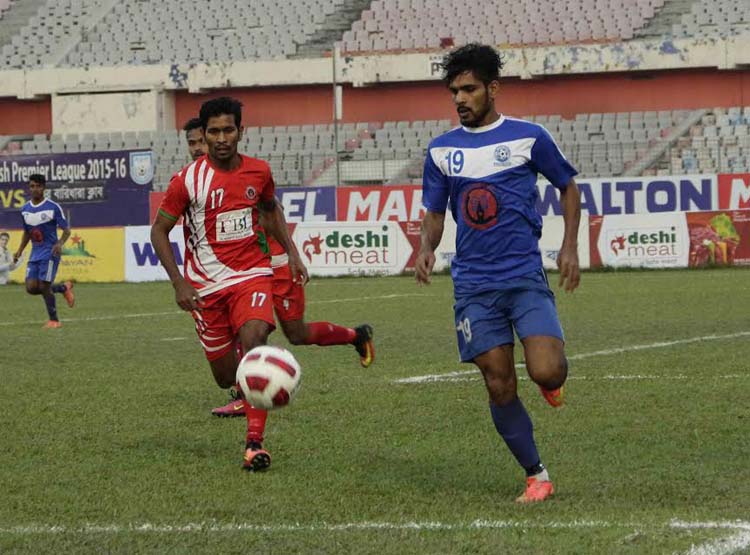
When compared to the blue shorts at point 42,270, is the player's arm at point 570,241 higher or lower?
higher

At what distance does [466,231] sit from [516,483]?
1112 mm

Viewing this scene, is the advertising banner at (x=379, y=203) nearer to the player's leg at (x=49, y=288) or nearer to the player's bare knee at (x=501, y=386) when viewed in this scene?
the player's leg at (x=49, y=288)

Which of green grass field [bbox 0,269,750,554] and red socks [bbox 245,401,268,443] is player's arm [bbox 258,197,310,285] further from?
red socks [bbox 245,401,268,443]

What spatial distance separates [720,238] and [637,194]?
3.00 meters

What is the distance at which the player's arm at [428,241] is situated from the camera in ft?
21.7

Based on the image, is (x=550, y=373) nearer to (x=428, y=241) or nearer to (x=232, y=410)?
(x=428, y=241)

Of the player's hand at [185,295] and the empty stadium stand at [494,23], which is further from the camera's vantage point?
the empty stadium stand at [494,23]

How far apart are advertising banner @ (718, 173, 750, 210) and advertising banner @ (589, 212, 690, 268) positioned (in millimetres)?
2570

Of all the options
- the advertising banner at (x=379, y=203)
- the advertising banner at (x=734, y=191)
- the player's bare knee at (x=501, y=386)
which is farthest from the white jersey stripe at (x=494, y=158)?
the advertising banner at (x=379, y=203)

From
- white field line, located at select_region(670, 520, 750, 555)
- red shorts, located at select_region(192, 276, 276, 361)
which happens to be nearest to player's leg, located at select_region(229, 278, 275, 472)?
red shorts, located at select_region(192, 276, 276, 361)

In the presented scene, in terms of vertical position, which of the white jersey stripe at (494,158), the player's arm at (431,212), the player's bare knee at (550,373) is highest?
the white jersey stripe at (494,158)

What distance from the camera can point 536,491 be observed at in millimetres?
6191

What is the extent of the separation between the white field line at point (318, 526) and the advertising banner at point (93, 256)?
24.9 metres

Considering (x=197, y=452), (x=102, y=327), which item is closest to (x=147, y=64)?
(x=102, y=327)
